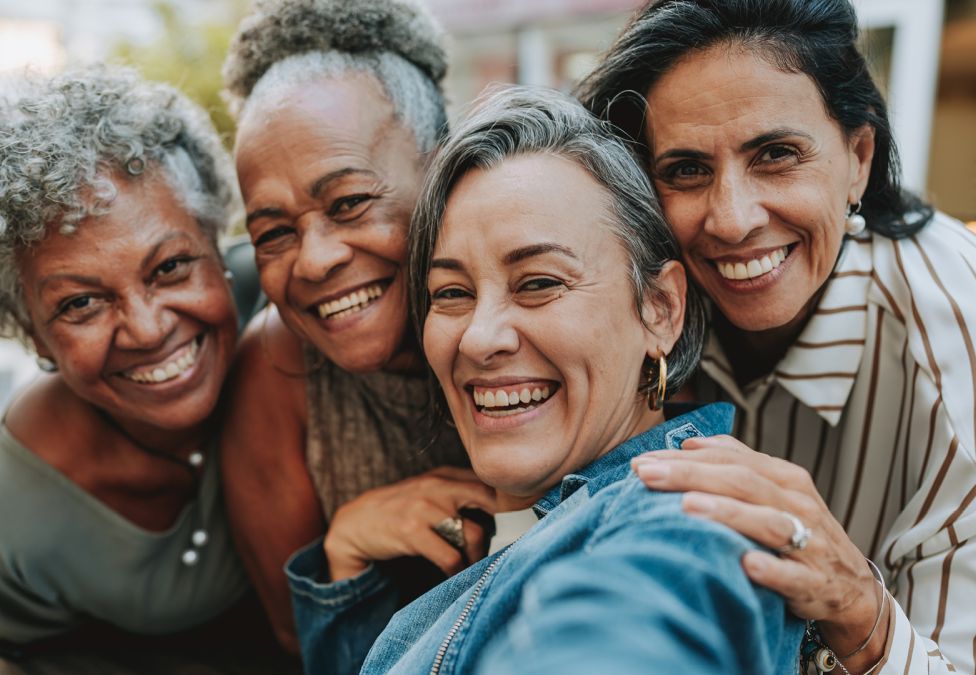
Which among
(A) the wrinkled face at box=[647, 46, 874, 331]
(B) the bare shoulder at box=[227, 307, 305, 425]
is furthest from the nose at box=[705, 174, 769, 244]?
(B) the bare shoulder at box=[227, 307, 305, 425]

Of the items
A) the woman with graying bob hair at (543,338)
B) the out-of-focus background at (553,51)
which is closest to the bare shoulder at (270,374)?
the woman with graying bob hair at (543,338)

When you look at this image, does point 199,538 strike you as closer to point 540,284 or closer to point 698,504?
point 540,284

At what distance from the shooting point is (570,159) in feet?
4.99

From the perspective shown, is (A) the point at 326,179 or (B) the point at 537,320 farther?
(A) the point at 326,179

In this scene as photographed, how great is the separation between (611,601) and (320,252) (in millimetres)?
1201

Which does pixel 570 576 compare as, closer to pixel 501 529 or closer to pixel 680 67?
pixel 501 529

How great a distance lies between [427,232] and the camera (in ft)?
5.29

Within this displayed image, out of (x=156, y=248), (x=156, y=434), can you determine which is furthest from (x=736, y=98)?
(x=156, y=434)

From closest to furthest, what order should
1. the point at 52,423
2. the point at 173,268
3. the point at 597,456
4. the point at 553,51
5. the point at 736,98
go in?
1. the point at 597,456
2. the point at 736,98
3. the point at 173,268
4. the point at 52,423
5. the point at 553,51

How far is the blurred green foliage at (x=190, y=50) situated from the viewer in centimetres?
586

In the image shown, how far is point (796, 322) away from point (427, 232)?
97 cm

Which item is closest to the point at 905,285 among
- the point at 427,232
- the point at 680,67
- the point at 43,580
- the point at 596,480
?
the point at 680,67

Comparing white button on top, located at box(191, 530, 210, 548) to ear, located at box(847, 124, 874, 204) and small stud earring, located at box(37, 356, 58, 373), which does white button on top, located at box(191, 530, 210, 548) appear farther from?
ear, located at box(847, 124, 874, 204)

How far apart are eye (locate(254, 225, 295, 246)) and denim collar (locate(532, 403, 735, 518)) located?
2.92 feet
